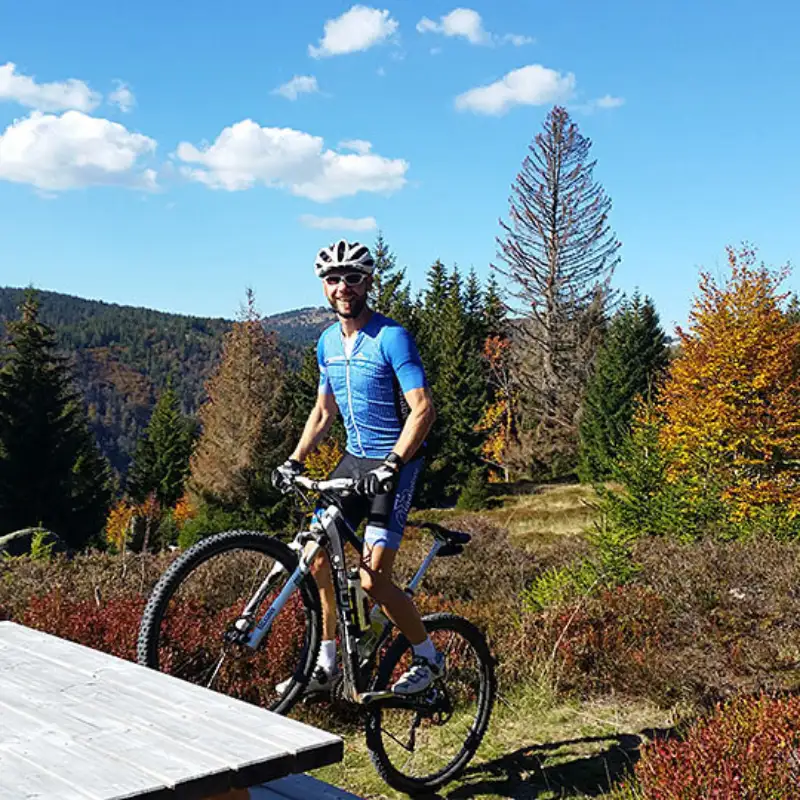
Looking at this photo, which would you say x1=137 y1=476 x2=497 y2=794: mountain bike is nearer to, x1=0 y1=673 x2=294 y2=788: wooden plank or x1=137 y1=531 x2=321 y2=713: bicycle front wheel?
x1=137 y1=531 x2=321 y2=713: bicycle front wheel

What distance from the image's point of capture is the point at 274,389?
3756 cm

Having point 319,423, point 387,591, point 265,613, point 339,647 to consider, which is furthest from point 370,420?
point 339,647

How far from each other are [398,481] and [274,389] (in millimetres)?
33897

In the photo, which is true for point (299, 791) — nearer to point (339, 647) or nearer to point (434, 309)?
point (339, 647)

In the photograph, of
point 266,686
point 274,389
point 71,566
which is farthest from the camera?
point 274,389

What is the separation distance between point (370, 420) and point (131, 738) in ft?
6.99

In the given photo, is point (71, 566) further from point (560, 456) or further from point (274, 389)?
point (560, 456)

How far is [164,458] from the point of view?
53.0 metres

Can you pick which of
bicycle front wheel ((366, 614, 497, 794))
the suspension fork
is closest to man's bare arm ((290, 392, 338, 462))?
the suspension fork

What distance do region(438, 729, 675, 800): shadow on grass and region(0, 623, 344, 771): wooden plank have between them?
7.40 feet

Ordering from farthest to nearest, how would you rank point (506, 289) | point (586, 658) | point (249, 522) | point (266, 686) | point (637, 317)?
point (637, 317) < point (506, 289) < point (249, 522) < point (586, 658) < point (266, 686)

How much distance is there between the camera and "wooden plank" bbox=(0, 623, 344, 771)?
2.46 metres

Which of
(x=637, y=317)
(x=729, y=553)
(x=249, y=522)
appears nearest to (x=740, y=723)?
(x=729, y=553)

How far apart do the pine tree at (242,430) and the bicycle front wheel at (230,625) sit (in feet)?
94.3
